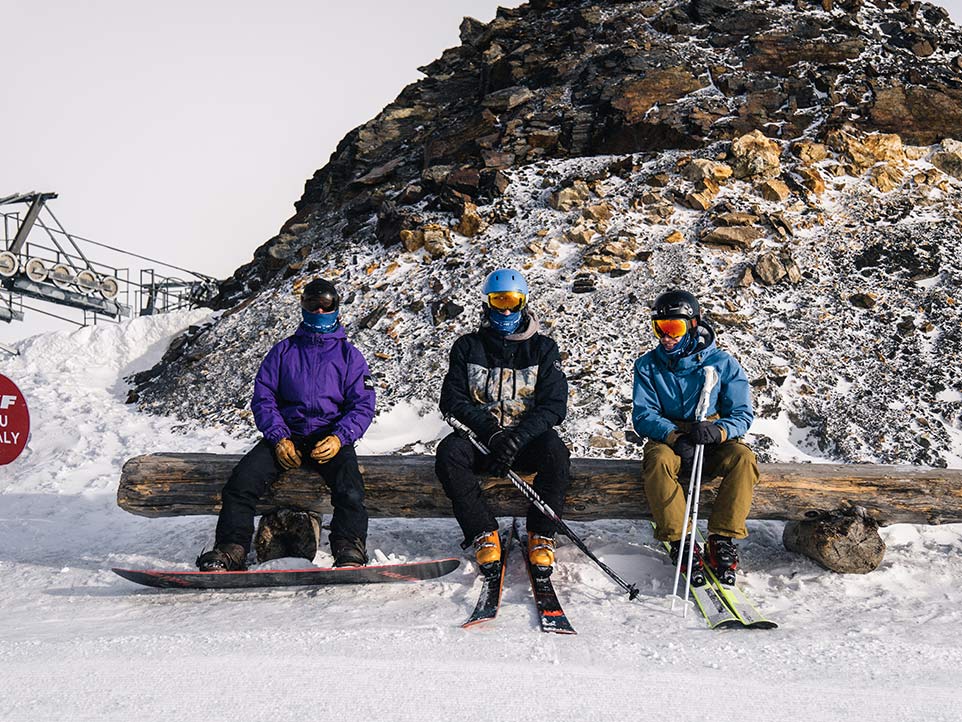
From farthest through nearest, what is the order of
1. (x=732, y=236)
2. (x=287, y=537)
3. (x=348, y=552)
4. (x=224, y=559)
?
(x=732, y=236)
(x=287, y=537)
(x=348, y=552)
(x=224, y=559)

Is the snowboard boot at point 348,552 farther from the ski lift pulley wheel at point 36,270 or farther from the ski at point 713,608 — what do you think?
the ski lift pulley wheel at point 36,270

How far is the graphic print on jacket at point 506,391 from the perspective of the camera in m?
5.51

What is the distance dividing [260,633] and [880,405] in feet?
26.1

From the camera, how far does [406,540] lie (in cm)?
602

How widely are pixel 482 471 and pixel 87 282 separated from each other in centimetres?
1856

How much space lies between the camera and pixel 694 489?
5082mm

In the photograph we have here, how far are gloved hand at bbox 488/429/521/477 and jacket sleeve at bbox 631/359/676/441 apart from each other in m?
0.99

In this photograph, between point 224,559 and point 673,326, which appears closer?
point 224,559

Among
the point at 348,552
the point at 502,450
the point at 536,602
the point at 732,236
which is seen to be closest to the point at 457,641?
the point at 536,602

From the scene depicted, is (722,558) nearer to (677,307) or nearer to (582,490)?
(582,490)

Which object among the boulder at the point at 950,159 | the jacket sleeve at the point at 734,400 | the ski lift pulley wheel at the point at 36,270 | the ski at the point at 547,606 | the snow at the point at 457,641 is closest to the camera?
the snow at the point at 457,641

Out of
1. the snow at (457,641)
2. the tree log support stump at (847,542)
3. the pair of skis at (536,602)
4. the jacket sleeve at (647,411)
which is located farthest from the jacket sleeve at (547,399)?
the tree log support stump at (847,542)

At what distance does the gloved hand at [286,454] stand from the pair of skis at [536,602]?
5.67 feet

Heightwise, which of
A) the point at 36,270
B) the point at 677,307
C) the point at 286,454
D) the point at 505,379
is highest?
the point at 36,270
